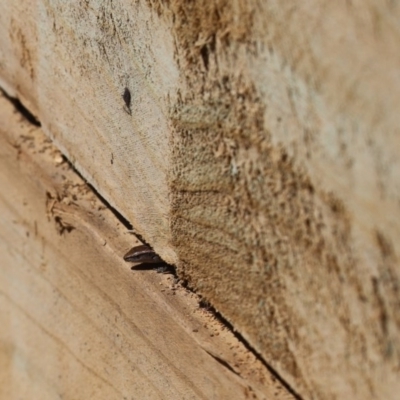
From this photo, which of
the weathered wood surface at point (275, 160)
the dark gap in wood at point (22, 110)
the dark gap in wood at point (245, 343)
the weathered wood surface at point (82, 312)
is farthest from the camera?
the dark gap in wood at point (22, 110)

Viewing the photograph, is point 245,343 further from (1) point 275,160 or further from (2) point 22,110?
(2) point 22,110

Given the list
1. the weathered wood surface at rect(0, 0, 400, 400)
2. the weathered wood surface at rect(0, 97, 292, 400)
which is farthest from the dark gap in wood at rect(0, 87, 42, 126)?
the weathered wood surface at rect(0, 0, 400, 400)

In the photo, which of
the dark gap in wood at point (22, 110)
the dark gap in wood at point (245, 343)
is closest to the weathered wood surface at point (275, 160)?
the dark gap in wood at point (245, 343)

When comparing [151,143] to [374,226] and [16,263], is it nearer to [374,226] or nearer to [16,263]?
[374,226]

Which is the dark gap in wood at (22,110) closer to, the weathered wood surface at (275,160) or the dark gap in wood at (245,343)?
the weathered wood surface at (275,160)

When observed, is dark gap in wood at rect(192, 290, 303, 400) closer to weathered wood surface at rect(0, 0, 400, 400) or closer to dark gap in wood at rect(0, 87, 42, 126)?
weathered wood surface at rect(0, 0, 400, 400)

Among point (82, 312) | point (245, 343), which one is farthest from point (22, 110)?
point (245, 343)
